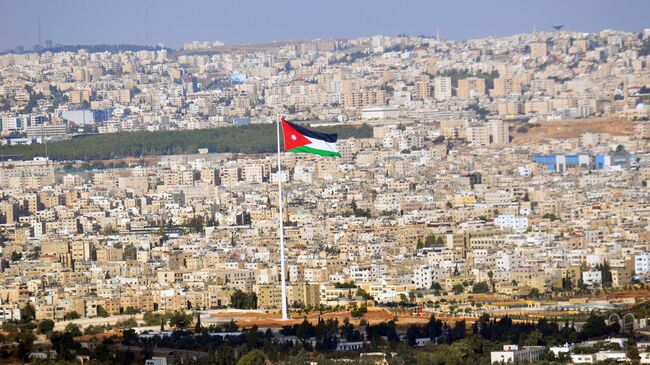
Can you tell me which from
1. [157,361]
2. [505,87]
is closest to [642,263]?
[157,361]

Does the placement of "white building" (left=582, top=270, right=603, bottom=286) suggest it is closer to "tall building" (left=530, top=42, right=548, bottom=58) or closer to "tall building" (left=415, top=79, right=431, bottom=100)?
"tall building" (left=415, top=79, right=431, bottom=100)

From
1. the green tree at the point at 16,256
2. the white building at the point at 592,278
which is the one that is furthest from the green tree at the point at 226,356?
the green tree at the point at 16,256

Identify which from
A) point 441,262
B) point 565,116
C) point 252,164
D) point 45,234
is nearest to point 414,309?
point 441,262

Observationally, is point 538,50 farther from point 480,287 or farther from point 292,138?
point 292,138

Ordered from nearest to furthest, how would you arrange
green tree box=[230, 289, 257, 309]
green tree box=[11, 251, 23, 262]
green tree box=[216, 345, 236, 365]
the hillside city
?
green tree box=[216, 345, 236, 365]
the hillside city
green tree box=[230, 289, 257, 309]
green tree box=[11, 251, 23, 262]

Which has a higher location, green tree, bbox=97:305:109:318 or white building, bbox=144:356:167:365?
green tree, bbox=97:305:109:318

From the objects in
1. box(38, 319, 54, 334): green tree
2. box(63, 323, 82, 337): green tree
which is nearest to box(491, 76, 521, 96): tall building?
box(63, 323, 82, 337): green tree
